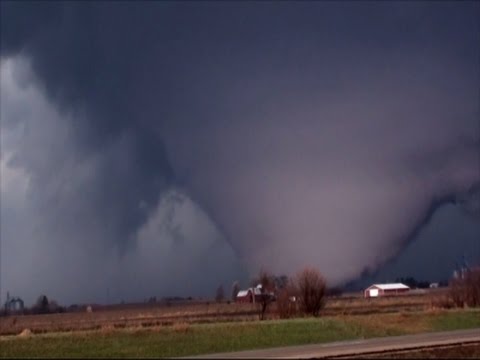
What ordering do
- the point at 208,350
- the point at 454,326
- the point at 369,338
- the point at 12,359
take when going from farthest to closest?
the point at 454,326, the point at 369,338, the point at 208,350, the point at 12,359

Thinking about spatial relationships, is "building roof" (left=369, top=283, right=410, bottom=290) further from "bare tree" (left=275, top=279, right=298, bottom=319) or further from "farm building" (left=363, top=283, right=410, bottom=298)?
"bare tree" (left=275, top=279, right=298, bottom=319)

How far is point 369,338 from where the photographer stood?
36062mm

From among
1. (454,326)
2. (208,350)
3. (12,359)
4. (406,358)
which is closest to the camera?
(406,358)

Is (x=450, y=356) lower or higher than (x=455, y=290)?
lower

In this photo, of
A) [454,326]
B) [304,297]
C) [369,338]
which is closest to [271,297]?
[304,297]

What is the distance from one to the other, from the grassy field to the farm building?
11461 centimetres

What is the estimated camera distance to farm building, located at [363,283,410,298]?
155500 mm

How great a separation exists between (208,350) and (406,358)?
916 centimetres

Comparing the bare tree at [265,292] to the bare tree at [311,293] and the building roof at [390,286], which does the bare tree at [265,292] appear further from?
the building roof at [390,286]

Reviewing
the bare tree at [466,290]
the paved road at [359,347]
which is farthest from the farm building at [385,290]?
the paved road at [359,347]

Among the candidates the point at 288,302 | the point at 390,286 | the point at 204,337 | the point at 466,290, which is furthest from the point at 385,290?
the point at 204,337

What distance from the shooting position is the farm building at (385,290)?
15550cm

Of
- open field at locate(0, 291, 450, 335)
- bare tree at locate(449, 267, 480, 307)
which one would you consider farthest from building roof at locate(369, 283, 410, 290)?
bare tree at locate(449, 267, 480, 307)

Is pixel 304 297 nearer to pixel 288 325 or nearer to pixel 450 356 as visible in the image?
pixel 288 325
